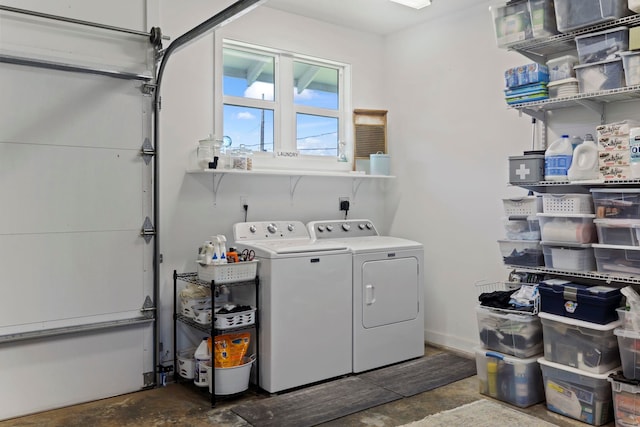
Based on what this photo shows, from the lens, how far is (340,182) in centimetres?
469

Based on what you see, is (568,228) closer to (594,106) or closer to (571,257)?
(571,257)

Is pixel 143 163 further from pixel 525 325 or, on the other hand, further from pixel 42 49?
pixel 525 325

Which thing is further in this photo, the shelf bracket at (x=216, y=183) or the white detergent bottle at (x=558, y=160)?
the shelf bracket at (x=216, y=183)

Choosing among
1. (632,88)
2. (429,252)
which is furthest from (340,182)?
(632,88)

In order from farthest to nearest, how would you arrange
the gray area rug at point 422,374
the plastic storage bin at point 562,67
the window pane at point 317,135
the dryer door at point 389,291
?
the window pane at point 317,135 → the dryer door at point 389,291 → the gray area rug at point 422,374 → the plastic storage bin at point 562,67

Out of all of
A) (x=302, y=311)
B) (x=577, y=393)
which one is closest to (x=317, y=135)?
(x=302, y=311)

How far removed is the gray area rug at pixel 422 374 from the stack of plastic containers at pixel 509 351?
36 cm

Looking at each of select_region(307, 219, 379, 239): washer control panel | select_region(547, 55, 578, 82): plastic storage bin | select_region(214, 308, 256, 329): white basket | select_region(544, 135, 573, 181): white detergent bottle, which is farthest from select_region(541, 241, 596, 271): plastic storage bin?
select_region(214, 308, 256, 329): white basket

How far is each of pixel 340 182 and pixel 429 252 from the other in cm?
105

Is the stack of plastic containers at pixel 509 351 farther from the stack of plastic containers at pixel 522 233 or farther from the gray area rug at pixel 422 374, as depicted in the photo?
the gray area rug at pixel 422 374

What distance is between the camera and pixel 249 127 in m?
4.21

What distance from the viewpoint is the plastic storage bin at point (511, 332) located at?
10.5ft

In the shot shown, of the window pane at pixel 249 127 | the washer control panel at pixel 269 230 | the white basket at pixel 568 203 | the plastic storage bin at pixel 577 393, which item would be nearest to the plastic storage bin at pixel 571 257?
the white basket at pixel 568 203

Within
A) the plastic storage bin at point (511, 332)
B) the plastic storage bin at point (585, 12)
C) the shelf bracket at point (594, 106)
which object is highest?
the plastic storage bin at point (585, 12)
